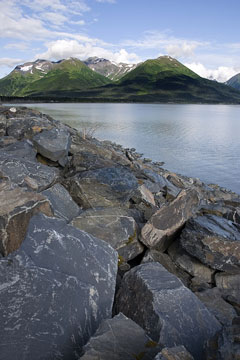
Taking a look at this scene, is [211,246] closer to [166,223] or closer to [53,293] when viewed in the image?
[166,223]

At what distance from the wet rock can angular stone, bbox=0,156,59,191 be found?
3.19 m

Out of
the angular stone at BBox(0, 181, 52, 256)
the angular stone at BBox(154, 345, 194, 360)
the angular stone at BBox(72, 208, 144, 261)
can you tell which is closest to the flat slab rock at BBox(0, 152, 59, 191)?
the angular stone at BBox(0, 181, 52, 256)

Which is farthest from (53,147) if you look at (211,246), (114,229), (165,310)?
(165,310)

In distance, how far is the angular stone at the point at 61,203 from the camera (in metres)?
7.30

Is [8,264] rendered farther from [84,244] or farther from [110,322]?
[110,322]

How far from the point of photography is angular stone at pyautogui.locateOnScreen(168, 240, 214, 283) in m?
7.40

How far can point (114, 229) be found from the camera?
23.6 feet

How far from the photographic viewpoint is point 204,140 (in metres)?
48.7

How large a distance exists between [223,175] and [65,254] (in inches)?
1009

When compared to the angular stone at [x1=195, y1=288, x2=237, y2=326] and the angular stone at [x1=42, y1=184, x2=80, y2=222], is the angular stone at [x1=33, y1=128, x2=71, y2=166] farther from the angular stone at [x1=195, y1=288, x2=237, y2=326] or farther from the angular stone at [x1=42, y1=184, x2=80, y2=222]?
the angular stone at [x1=195, y1=288, x2=237, y2=326]

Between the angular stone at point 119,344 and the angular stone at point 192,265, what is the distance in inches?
148

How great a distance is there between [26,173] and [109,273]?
4.35 m

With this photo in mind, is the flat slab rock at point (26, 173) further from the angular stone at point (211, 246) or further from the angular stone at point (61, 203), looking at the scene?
the angular stone at point (211, 246)

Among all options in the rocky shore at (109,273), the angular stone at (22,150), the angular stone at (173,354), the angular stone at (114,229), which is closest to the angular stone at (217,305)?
the rocky shore at (109,273)
